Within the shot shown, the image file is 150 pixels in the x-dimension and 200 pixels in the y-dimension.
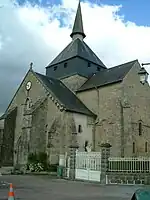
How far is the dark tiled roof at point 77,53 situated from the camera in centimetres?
3819

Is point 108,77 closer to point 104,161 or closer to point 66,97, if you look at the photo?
point 66,97

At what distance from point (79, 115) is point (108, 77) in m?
6.32

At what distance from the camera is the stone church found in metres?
28.0

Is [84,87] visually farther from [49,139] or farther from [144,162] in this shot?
[144,162]

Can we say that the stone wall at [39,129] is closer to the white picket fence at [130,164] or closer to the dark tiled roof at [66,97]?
the dark tiled roof at [66,97]

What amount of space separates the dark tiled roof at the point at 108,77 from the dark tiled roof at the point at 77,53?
11.0 ft

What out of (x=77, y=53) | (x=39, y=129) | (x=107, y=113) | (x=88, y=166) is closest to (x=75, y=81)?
(x=77, y=53)

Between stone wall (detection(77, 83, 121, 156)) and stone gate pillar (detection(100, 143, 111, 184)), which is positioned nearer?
stone gate pillar (detection(100, 143, 111, 184))

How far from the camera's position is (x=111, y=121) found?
29.9 metres

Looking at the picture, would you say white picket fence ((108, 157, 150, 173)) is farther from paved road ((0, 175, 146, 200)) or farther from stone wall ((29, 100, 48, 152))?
stone wall ((29, 100, 48, 152))

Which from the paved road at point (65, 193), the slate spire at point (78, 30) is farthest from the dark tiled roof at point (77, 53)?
the paved road at point (65, 193)

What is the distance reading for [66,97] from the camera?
31766 millimetres

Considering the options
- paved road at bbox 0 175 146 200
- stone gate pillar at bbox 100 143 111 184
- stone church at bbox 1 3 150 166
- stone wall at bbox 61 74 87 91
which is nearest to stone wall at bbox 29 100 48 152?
stone church at bbox 1 3 150 166

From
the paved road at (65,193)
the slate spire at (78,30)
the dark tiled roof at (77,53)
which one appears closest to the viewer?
the paved road at (65,193)
